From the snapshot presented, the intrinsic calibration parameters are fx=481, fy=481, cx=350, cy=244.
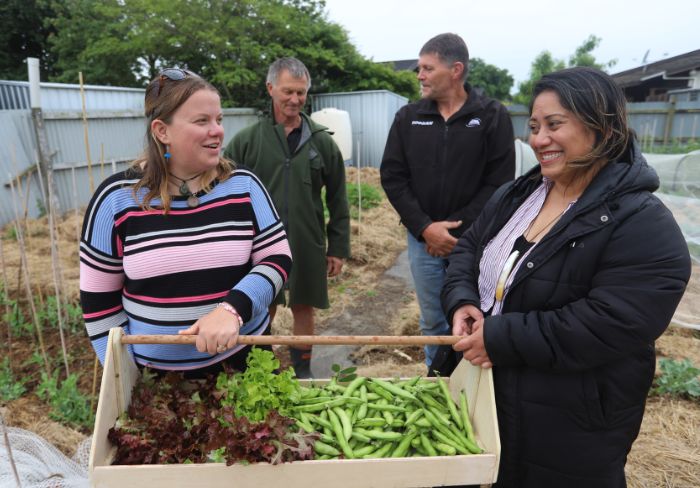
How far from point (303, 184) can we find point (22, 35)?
2421 centimetres

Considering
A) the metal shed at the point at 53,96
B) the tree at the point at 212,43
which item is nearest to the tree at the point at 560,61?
the tree at the point at 212,43

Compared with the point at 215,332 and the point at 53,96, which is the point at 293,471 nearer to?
the point at 215,332

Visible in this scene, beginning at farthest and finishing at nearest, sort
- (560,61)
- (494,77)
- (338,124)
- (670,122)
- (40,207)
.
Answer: (494,77)
(560,61)
(670,122)
(338,124)
(40,207)

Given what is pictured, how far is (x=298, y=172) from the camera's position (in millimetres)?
3496

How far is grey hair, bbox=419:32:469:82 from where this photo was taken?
316 centimetres

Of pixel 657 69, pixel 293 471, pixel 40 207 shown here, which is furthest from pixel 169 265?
pixel 657 69

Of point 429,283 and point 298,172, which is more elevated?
point 298,172

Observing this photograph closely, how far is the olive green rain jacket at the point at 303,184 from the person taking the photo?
3477 millimetres

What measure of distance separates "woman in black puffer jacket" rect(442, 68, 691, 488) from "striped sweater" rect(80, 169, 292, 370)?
0.91 m

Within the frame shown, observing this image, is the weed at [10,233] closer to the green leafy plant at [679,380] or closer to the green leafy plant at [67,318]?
the green leafy plant at [67,318]

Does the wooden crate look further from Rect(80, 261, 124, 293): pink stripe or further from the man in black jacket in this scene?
the man in black jacket

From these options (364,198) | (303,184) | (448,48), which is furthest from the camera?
(364,198)

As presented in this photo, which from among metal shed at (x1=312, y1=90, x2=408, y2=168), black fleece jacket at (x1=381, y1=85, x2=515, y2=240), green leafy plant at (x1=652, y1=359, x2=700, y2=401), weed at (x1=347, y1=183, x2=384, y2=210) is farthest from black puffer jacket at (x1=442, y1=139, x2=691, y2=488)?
metal shed at (x1=312, y1=90, x2=408, y2=168)

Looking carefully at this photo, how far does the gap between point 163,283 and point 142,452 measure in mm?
657
